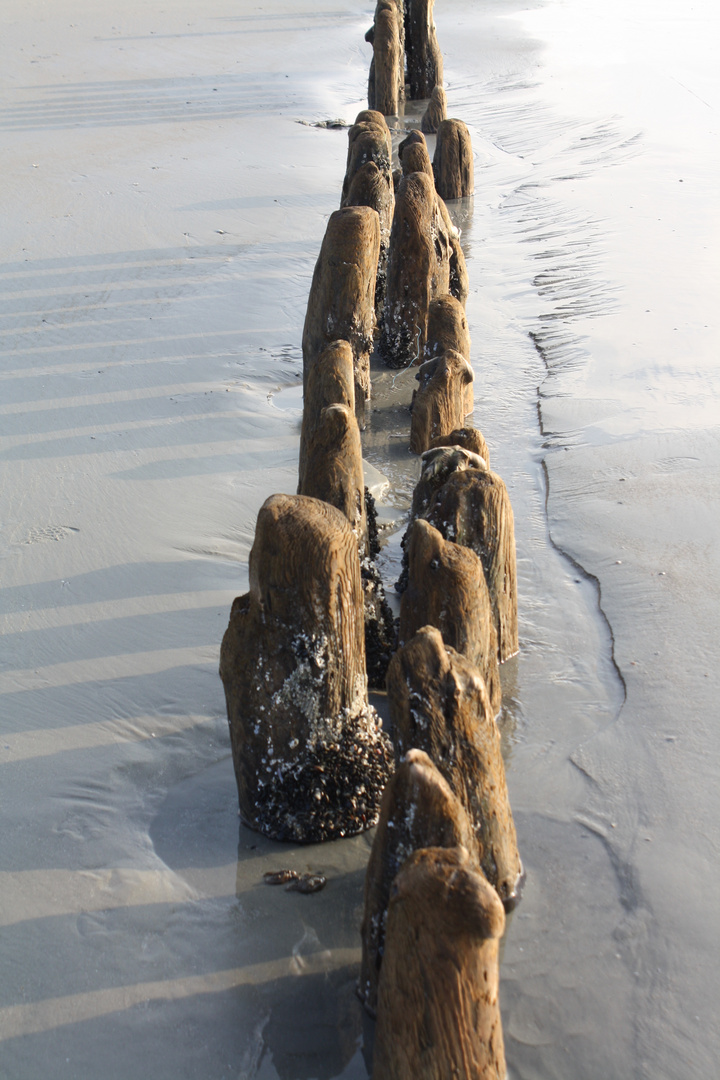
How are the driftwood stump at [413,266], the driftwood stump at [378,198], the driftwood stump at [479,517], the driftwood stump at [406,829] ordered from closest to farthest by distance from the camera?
the driftwood stump at [406,829], the driftwood stump at [479,517], the driftwood stump at [413,266], the driftwood stump at [378,198]

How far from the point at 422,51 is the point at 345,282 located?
12202 mm

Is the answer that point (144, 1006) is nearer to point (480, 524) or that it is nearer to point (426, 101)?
point (480, 524)

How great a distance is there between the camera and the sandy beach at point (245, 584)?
104 inches

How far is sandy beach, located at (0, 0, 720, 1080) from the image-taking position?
104 inches

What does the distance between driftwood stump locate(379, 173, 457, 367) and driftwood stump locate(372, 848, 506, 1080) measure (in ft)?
17.3

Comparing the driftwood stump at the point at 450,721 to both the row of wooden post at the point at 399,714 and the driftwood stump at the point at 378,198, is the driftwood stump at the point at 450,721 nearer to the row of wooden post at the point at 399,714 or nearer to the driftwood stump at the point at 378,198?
the row of wooden post at the point at 399,714

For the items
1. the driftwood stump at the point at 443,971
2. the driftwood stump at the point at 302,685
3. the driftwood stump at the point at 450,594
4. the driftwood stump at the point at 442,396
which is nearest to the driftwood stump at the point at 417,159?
the driftwood stump at the point at 442,396

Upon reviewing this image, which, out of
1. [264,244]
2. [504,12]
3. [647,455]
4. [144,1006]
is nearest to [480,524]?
[144,1006]

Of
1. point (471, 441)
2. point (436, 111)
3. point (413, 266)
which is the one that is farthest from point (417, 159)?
point (436, 111)

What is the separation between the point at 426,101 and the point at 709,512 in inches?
521

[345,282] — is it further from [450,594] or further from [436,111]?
[436,111]

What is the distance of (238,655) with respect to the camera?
117 inches

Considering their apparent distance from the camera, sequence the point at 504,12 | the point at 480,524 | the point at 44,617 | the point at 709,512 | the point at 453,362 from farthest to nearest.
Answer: the point at 504,12 → the point at 453,362 → the point at 709,512 → the point at 44,617 → the point at 480,524

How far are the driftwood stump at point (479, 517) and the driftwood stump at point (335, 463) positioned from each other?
1.05 ft
